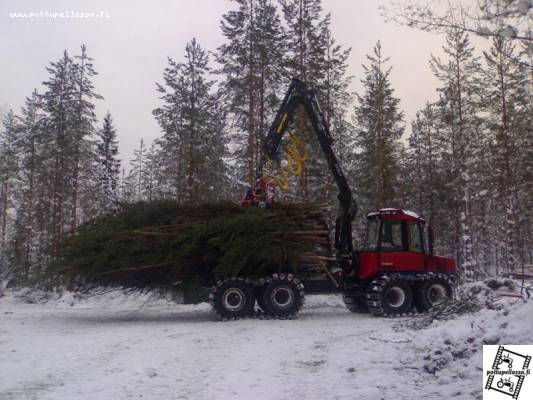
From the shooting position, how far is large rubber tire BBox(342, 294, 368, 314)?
15250 millimetres

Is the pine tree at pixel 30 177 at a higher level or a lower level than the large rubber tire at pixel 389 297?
higher

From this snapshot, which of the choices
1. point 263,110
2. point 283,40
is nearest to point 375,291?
point 263,110

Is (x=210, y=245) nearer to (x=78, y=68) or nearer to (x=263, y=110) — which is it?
(x=263, y=110)

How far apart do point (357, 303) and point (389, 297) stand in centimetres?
162

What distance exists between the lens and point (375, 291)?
13.6 metres

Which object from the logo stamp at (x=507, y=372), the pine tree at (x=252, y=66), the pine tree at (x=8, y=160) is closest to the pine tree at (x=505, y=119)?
A: the pine tree at (x=252, y=66)

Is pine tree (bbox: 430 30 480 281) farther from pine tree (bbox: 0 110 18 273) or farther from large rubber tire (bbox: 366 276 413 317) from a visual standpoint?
pine tree (bbox: 0 110 18 273)

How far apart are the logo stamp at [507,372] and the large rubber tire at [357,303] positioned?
9.27 m

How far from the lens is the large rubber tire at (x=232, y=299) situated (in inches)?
508

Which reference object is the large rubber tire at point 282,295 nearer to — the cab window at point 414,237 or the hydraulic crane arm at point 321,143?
the hydraulic crane arm at point 321,143

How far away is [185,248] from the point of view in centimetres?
1281

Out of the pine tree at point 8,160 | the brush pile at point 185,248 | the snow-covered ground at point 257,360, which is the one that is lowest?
the snow-covered ground at point 257,360

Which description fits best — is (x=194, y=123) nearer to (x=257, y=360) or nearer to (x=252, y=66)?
(x=252, y=66)

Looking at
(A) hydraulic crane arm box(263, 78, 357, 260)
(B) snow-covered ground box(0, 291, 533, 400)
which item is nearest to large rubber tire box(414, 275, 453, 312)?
(A) hydraulic crane arm box(263, 78, 357, 260)
